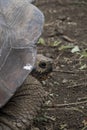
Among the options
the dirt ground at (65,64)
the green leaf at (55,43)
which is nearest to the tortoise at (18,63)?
the dirt ground at (65,64)

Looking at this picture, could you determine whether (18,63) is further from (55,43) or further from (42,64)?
(55,43)

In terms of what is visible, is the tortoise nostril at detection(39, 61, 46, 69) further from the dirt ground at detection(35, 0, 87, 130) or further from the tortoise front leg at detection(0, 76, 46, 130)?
the dirt ground at detection(35, 0, 87, 130)

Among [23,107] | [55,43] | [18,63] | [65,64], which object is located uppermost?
[18,63]

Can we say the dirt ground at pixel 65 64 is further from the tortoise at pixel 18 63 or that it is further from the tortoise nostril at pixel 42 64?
the tortoise nostril at pixel 42 64

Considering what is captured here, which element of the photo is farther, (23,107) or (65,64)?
(65,64)

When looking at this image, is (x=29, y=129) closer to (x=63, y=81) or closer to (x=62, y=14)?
(x=63, y=81)

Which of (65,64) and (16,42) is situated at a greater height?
(16,42)

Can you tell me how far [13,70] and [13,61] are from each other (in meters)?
0.06

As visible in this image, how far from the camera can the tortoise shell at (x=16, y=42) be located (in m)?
2.93

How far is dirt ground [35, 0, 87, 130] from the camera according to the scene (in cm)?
352

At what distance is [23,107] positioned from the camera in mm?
3219

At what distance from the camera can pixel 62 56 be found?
15.5 feet

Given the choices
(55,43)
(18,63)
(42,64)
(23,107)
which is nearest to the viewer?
(18,63)

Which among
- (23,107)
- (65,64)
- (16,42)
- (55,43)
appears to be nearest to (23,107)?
(23,107)
